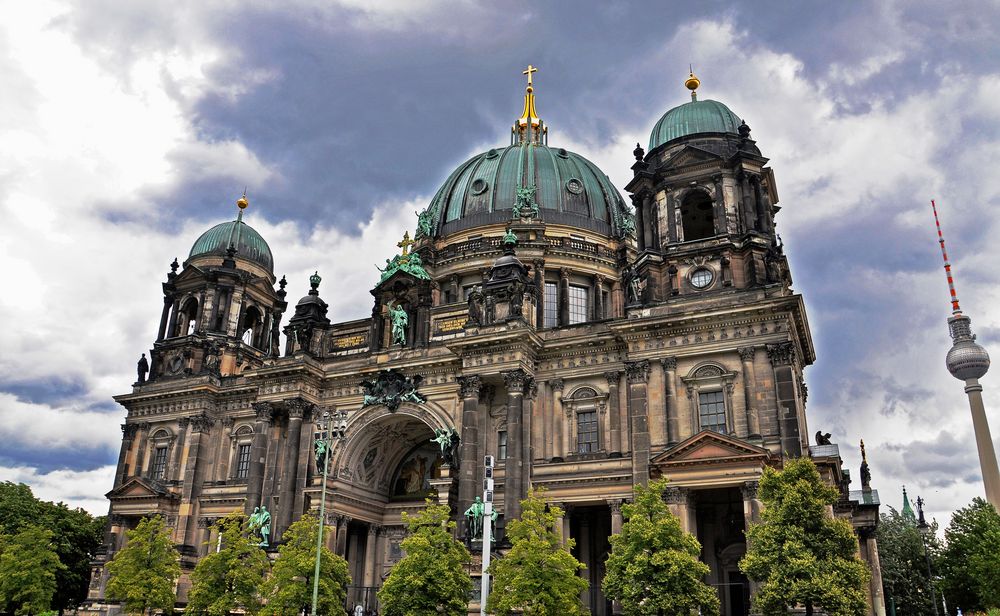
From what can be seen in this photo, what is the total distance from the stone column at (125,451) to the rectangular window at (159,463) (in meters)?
1.96

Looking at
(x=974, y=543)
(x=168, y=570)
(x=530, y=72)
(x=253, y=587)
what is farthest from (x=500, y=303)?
(x=974, y=543)

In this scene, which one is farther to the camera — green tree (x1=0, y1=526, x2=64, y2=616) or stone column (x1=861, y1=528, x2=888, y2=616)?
green tree (x1=0, y1=526, x2=64, y2=616)

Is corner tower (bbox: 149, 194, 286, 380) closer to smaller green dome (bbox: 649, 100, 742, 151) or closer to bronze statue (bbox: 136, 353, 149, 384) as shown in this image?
bronze statue (bbox: 136, 353, 149, 384)

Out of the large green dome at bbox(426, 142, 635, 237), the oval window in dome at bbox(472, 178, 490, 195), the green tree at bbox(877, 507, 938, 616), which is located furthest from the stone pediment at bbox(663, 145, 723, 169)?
the green tree at bbox(877, 507, 938, 616)

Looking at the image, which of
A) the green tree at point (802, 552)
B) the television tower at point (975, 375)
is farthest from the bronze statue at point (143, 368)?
the television tower at point (975, 375)

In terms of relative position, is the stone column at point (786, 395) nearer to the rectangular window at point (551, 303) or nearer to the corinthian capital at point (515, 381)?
the corinthian capital at point (515, 381)

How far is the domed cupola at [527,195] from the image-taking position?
5603 centimetres

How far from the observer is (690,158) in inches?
1577

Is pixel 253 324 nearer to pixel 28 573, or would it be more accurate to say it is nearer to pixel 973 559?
pixel 28 573

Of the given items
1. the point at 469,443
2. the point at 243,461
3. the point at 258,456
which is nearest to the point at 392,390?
the point at 469,443

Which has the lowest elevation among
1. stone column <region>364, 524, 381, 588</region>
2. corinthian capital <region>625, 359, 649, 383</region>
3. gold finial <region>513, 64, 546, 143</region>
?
stone column <region>364, 524, 381, 588</region>

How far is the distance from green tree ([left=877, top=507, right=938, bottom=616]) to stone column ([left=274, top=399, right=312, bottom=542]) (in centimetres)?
4702

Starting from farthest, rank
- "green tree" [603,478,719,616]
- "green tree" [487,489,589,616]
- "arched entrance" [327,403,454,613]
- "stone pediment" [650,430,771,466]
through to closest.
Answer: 1. "arched entrance" [327,403,454,613]
2. "stone pediment" [650,430,771,466]
3. "green tree" [487,489,589,616]
4. "green tree" [603,478,719,616]

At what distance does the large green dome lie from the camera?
56.4 meters
